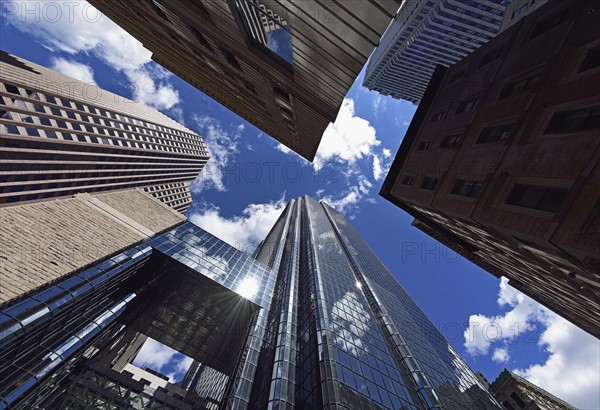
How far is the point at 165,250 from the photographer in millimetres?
34344

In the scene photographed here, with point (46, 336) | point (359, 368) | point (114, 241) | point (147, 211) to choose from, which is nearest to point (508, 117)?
point (359, 368)

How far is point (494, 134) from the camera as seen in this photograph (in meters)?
15.1

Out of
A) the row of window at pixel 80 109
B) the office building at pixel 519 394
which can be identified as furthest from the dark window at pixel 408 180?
the row of window at pixel 80 109

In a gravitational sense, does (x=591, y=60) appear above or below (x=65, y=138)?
above

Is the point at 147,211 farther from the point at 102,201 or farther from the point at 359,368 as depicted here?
the point at 359,368

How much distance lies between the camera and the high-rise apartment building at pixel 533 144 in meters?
9.71

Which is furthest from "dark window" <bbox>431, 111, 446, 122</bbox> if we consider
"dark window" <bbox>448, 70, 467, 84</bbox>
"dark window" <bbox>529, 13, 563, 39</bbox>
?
"dark window" <bbox>529, 13, 563, 39</bbox>

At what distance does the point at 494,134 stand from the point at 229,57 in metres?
15.4

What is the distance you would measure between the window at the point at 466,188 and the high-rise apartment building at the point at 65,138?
62.5m

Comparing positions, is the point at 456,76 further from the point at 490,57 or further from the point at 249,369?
the point at 249,369

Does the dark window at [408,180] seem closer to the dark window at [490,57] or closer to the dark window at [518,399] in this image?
the dark window at [490,57]

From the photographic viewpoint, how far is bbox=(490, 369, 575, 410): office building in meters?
49.2

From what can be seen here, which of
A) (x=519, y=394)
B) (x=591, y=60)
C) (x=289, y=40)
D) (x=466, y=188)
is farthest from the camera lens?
(x=519, y=394)

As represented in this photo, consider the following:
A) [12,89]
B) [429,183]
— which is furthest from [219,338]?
[12,89]
